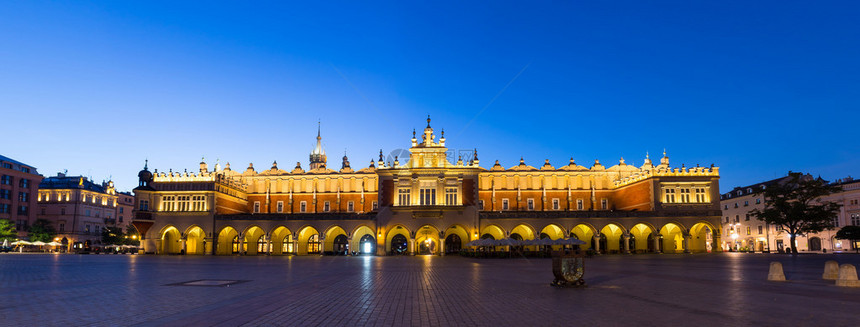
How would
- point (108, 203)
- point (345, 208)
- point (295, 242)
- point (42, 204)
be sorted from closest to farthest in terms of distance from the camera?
point (295, 242) → point (345, 208) → point (42, 204) → point (108, 203)

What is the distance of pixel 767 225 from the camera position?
7675 cm

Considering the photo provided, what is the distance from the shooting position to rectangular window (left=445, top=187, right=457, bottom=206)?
67.6 m

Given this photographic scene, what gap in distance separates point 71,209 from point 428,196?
79761 millimetres

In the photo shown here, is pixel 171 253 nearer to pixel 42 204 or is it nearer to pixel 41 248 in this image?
pixel 41 248

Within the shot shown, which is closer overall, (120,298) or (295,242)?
(120,298)

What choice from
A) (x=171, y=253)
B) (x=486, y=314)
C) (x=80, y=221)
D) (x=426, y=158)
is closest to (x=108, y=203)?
(x=80, y=221)

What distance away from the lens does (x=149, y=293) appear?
17.1 meters

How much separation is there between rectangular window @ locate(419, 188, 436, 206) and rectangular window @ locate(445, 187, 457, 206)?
1587 millimetres

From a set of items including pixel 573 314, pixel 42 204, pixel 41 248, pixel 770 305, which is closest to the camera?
pixel 573 314

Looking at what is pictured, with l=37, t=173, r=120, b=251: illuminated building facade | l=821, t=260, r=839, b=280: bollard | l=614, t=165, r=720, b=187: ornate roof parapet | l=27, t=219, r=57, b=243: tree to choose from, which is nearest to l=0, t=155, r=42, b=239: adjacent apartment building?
l=27, t=219, r=57, b=243: tree

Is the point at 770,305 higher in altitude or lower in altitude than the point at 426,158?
lower

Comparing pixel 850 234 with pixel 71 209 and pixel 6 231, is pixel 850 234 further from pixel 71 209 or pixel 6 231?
pixel 71 209

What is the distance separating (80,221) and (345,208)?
63488mm

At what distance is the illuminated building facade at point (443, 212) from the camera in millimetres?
65312
